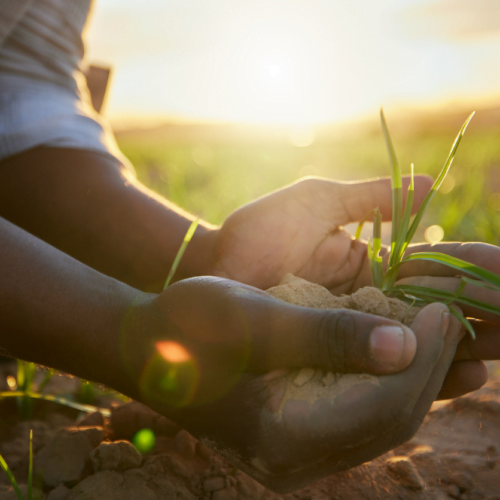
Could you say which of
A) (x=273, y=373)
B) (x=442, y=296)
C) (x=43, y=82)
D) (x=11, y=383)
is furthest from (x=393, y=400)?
(x=43, y=82)

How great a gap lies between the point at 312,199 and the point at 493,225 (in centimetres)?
198

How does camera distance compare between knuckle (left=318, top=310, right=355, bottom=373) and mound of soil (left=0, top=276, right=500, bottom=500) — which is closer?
knuckle (left=318, top=310, right=355, bottom=373)

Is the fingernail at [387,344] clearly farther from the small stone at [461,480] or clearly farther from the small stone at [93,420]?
the small stone at [93,420]

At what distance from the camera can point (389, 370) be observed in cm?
77

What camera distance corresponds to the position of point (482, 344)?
105 cm

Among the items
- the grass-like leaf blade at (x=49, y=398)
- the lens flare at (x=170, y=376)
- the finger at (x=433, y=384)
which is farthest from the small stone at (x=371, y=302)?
the grass-like leaf blade at (x=49, y=398)

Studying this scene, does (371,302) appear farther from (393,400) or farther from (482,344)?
(482,344)

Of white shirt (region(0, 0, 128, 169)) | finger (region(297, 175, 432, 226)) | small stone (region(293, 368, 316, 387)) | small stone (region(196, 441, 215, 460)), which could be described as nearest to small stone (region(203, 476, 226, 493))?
small stone (region(196, 441, 215, 460))

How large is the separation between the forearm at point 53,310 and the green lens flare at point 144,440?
0.96 ft

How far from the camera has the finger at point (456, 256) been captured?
1066mm

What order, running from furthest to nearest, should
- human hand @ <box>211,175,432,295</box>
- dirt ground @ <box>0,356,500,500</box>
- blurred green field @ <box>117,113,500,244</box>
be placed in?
blurred green field @ <box>117,113,500,244</box> < human hand @ <box>211,175,432,295</box> < dirt ground @ <box>0,356,500,500</box>

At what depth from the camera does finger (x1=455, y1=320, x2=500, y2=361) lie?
1043 millimetres

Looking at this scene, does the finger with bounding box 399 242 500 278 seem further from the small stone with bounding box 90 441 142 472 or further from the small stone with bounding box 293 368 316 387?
the small stone with bounding box 90 441 142 472

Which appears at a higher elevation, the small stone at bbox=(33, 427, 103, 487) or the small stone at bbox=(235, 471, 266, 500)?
the small stone at bbox=(235, 471, 266, 500)
